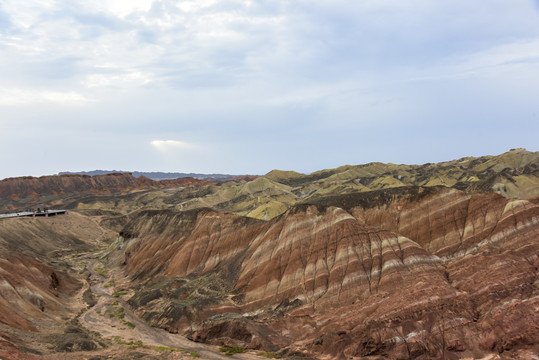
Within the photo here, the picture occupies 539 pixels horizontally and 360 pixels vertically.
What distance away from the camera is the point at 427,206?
55.2m

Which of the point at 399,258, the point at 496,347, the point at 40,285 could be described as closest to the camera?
the point at 496,347

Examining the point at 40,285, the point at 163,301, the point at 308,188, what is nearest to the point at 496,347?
the point at 163,301

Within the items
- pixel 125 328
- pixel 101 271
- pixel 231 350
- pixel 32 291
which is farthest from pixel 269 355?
pixel 101 271

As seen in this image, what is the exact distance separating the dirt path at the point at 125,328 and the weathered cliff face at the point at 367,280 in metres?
1.55

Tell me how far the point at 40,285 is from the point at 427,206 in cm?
5571

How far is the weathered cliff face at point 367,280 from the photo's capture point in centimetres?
3347

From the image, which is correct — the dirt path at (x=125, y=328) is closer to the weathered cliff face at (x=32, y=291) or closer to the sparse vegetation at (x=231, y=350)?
the sparse vegetation at (x=231, y=350)

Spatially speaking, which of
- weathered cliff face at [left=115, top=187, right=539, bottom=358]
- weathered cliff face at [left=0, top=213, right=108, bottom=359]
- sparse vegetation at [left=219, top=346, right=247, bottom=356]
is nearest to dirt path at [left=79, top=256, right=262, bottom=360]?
sparse vegetation at [left=219, top=346, right=247, bottom=356]

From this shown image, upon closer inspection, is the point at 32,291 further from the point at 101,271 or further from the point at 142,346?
the point at 101,271

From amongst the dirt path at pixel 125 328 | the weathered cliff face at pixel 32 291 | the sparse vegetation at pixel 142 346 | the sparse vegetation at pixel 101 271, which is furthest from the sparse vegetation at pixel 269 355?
the sparse vegetation at pixel 101 271

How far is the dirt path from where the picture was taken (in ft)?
130

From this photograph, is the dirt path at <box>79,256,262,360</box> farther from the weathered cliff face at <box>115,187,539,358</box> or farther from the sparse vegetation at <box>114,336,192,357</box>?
the weathered cliff face at <box>115,187,539,358</box>

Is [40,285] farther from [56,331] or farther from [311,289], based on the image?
[311,289]

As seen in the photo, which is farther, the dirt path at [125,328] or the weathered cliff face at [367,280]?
the dirt path at [125,328]
